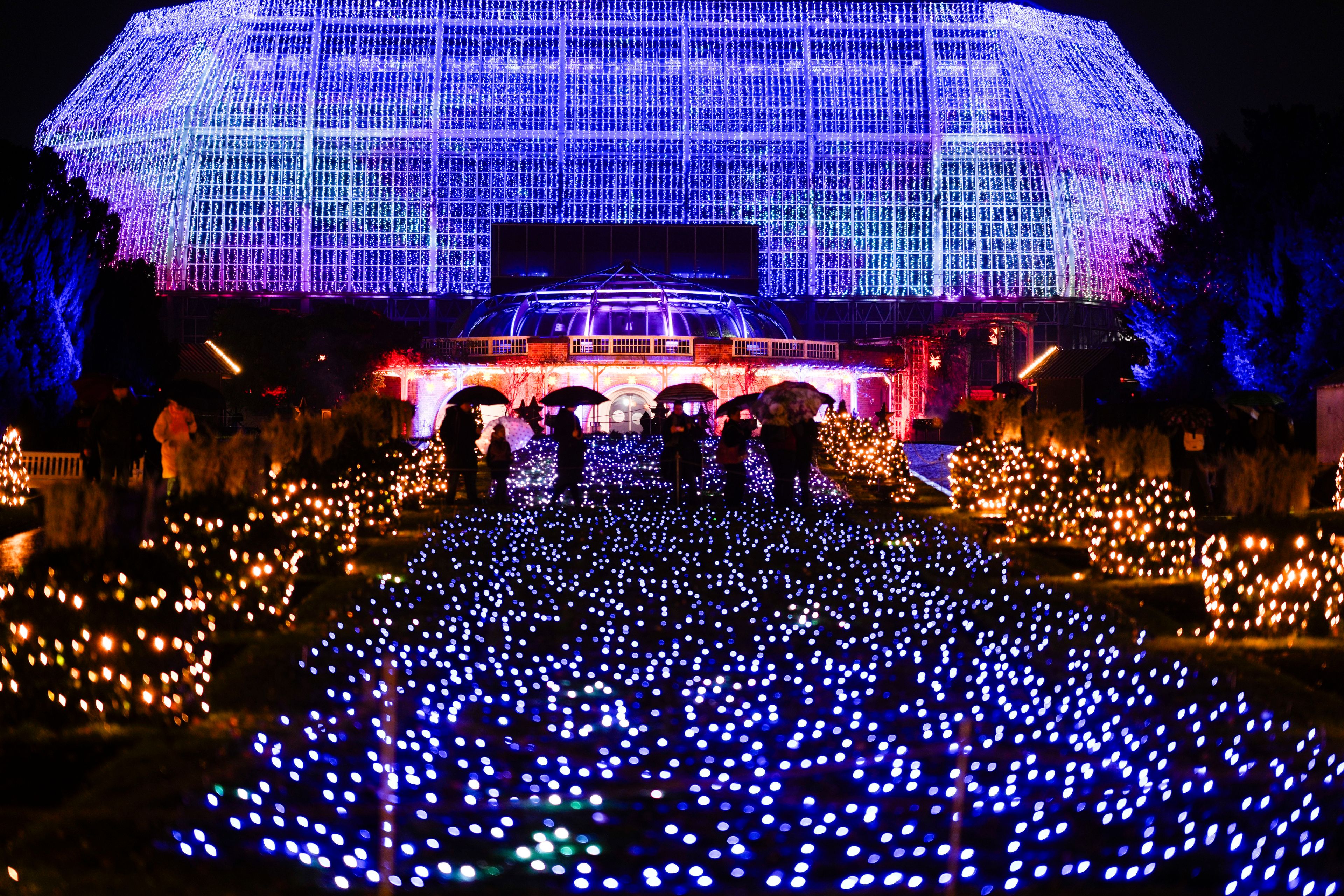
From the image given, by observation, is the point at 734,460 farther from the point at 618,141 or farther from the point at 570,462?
the point at 618,141

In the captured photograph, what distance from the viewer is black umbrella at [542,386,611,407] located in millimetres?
36094

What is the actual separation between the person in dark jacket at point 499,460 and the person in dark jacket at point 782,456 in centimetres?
426

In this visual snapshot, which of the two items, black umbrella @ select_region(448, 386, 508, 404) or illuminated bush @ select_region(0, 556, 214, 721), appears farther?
black umbrella @ select_region(448, 386, 508, 404)

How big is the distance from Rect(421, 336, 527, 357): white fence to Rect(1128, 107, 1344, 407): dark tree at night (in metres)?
28.0

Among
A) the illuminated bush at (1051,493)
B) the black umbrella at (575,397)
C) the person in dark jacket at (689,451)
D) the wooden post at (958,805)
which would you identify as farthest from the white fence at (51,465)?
the wooden post at (958,805)

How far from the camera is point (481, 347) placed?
64312 millimetres

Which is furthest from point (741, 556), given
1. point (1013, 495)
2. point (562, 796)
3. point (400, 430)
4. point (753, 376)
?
point (753, 376)

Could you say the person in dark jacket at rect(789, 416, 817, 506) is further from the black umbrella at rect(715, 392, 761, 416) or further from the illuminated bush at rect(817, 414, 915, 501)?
the illuminated bush at rect(817, 414, 915, 501)

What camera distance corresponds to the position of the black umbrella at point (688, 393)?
5031 cm

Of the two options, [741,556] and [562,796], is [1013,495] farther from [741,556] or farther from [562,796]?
[562,796]

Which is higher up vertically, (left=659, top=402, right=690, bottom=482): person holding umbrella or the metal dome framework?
the metal dome framework

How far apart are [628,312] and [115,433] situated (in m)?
50.4

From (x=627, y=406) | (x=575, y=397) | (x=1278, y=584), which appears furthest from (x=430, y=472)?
Answer: (x=627, y=406)

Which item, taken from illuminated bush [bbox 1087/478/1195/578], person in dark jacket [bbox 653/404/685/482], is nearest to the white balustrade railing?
person in dark jacket [bbox 653/404/685/482]
